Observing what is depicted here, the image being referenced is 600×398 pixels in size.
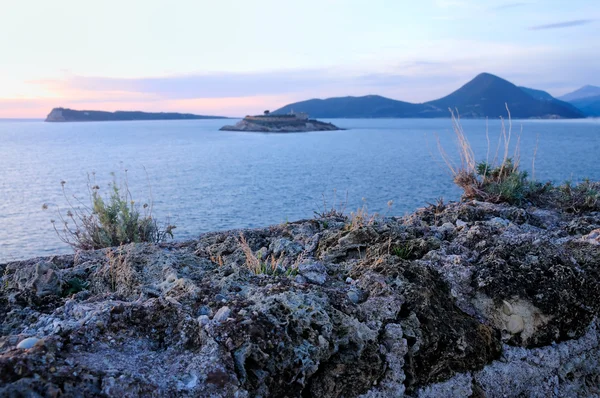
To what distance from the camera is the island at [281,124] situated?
397 ft

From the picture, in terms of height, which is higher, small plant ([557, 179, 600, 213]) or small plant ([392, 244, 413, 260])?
small plant ([392, 244, 413, 260])

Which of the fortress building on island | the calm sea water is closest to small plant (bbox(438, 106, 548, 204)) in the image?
the calm sea water

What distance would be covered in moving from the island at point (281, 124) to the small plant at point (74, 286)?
115 metres

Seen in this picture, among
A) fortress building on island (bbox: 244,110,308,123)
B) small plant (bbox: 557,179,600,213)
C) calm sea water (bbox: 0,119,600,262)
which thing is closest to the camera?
small plant (bbox: 557,179,600,213)

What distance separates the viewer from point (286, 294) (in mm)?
3180

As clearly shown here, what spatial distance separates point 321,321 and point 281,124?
400 ft

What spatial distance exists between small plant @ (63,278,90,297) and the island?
377ft

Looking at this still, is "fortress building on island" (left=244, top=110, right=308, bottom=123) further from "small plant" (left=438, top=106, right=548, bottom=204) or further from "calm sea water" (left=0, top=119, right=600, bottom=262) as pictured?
"small plant" (left=438, top=106, right=548, bottom=204)

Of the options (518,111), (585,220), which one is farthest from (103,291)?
(518,111)

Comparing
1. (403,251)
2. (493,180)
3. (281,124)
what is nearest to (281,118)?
(281,124)

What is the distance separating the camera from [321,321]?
299 centimetres

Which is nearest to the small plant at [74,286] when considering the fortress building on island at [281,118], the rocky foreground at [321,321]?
the rocky foreground at [321,321]

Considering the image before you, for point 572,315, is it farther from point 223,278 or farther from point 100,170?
point 100,170

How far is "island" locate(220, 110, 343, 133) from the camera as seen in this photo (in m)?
121
